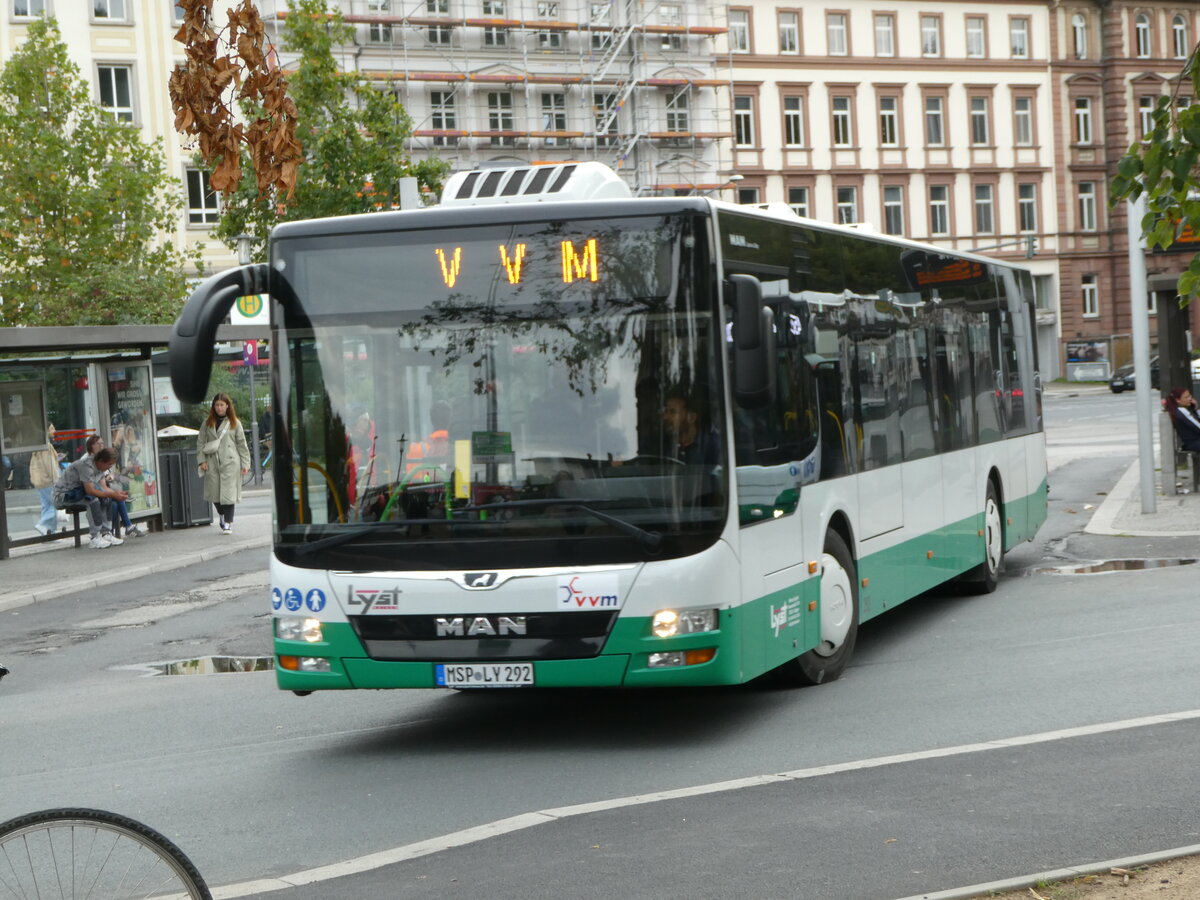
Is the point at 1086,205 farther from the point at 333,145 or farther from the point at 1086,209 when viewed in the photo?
the point at 333,145

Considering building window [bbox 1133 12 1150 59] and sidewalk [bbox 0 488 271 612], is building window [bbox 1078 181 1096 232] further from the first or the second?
sidewalk [bbox 0 488 271 612]

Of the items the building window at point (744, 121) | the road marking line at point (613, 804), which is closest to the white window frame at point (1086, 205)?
the building window at point (744, 121)

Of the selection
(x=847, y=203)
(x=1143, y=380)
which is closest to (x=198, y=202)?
(x=847, y=203)

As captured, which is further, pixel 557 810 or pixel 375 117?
pixel 375 117

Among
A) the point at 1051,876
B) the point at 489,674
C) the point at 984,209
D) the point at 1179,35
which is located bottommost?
the point at 1051,876

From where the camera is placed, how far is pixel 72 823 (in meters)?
3.94

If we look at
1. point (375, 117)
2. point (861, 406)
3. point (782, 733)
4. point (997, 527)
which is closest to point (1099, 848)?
point (782, 733)

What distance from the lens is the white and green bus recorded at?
8.05 m

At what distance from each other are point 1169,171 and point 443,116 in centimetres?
5921

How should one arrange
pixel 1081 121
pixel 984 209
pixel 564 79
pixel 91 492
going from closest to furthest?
1. pixel 91 492
2. pixel 564 79
3. pixel 984 209
4. pixel 1081 121

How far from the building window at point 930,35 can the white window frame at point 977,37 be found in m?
1.50

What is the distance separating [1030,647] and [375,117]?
87.4 feet

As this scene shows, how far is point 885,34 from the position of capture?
74.0m

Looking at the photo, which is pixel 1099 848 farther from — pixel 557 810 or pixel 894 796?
pixel 557 810
